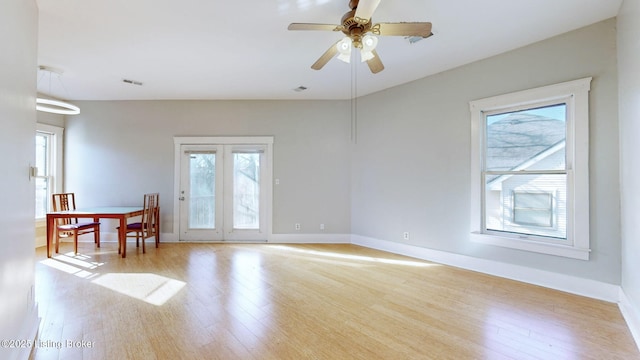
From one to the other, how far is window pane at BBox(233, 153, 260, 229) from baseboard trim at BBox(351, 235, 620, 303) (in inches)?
103

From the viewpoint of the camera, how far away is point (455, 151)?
12.6 feet

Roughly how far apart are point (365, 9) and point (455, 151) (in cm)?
263

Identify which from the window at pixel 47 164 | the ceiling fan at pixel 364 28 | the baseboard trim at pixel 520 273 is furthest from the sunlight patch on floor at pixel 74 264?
the baseboard trim at pixel 520 273

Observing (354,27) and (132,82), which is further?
(132,82)

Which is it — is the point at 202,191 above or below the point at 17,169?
below

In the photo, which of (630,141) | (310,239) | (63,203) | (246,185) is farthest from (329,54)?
(63,203)

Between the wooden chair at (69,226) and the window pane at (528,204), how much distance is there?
6.17m

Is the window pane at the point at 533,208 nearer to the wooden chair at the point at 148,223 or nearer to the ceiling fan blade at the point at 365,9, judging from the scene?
the ceiling fan blade at the point at 365,9

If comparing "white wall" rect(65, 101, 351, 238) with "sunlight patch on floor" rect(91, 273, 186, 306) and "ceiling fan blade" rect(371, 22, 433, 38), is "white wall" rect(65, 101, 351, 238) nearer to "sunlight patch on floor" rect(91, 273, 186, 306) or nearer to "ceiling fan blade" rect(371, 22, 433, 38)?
"sunlight patch on floor" rect(91, 273, 186, 306)

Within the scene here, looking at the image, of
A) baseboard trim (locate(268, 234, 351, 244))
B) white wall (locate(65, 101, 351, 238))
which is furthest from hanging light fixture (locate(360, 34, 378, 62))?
baseboard trim (locate(268, 234, 351, 244))

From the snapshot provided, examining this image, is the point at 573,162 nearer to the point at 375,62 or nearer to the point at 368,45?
the point at 375,62

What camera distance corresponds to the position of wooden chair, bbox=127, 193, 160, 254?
4.49 metres

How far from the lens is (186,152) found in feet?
17.5

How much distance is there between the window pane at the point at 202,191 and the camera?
532cm
